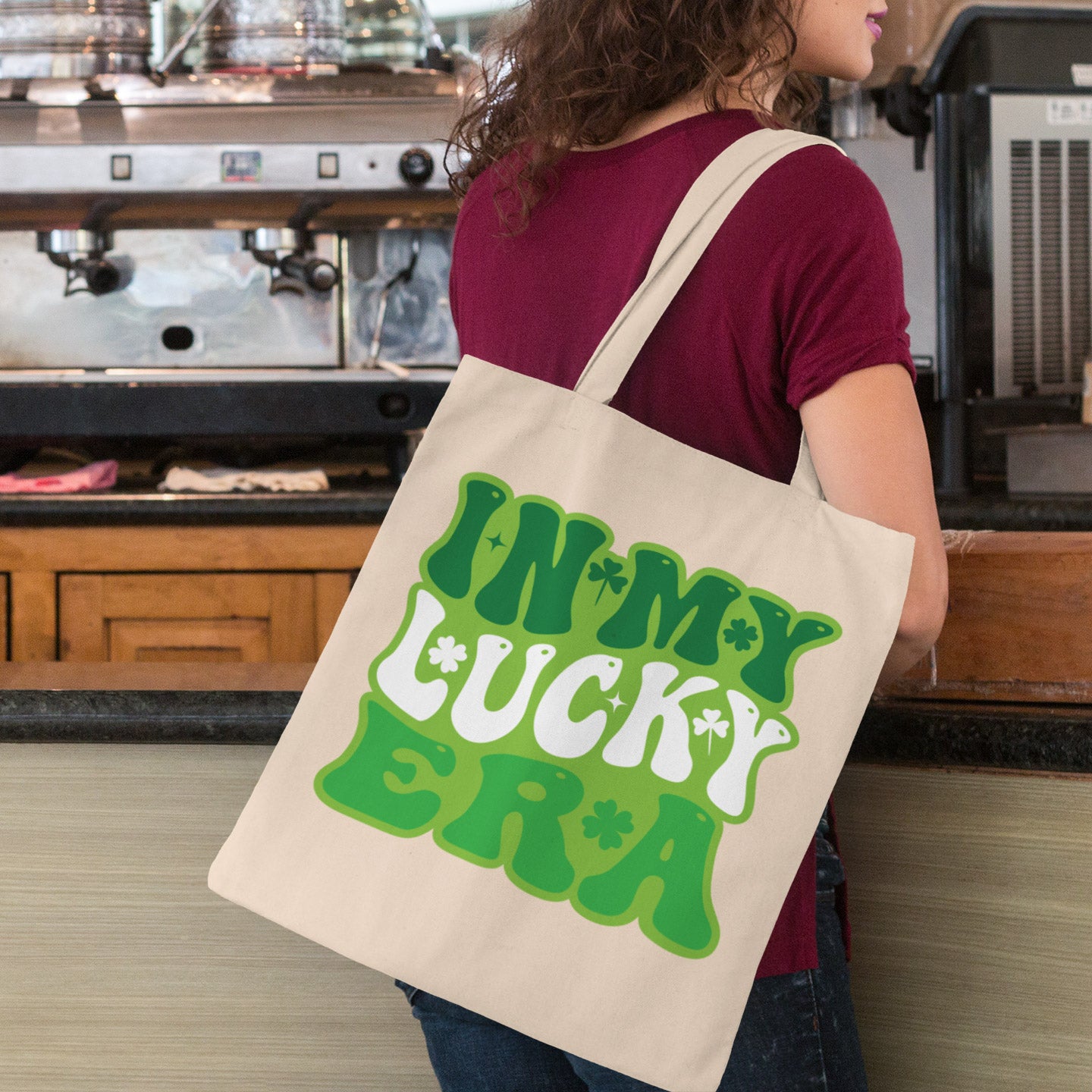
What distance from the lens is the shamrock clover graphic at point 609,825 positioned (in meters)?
0.63

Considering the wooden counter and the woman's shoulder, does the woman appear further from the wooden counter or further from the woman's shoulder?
the wooden counter

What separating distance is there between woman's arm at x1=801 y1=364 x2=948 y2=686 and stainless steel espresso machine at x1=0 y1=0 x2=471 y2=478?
172cm

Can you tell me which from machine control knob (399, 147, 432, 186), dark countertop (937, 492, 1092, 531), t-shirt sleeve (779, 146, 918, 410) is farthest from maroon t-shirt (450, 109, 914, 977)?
machine control knob (399, 147, 432, 186)

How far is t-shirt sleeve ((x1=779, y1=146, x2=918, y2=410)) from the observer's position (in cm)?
61

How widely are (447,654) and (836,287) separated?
252mm

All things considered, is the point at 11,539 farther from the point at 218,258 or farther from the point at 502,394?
the point at 502,394

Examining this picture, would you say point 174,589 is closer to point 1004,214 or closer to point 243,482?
point 243,482

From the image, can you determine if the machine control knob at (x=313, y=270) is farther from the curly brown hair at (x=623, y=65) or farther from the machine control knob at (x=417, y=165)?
the curly brown hair at (x=623, y=65)

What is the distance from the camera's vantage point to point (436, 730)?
646mm

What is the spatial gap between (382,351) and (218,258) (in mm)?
346

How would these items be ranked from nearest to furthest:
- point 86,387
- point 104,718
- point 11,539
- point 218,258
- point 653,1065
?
point 653,1065, point 104,718, point 11,539, point 86,387, point 218,258

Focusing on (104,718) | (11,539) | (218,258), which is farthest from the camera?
(218,258)

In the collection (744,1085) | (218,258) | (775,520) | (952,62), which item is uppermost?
(952,62)

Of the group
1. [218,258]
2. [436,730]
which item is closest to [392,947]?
[436,730]
